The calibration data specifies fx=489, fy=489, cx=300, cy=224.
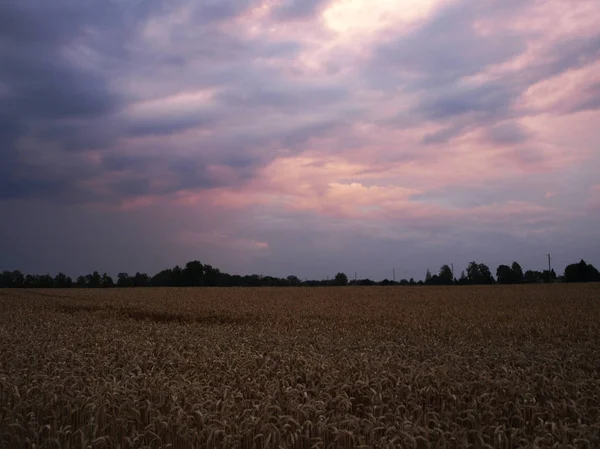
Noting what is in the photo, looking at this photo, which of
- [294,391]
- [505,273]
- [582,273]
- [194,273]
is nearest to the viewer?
[294,391]

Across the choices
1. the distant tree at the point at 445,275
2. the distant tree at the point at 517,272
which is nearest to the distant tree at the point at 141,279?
the distant tree at the point at 445,275

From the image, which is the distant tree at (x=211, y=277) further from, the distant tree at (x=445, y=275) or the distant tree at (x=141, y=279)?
the distant tree at (x=445, y=275)

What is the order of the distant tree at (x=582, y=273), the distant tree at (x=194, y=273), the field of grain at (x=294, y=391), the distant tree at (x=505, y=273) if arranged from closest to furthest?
the field of grain at (x=294, y=391)
the distant tree at (x=582, y=273)
the distant tree at (x=194, y=273)
the distant tree at (x=505, y=273)

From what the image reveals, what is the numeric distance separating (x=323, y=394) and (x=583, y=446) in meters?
3.81

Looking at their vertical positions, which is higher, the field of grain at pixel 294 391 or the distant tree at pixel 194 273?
the distant tree at pixel 194 273

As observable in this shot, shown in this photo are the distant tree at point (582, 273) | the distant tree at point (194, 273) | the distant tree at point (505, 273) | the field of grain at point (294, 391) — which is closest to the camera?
the field of grain at point (294, 391)

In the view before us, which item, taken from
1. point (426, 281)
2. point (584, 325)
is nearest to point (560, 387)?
point (584, 325)

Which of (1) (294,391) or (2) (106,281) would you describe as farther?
(2) (106,281)

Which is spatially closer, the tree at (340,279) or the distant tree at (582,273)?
the distant tree at (582,273)

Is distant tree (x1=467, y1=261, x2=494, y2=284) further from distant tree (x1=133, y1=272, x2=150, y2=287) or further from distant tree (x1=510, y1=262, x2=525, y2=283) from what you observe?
distant tree (x1=133, y1=272, x2=150, y2=287)

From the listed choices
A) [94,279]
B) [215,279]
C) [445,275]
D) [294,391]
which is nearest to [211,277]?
[215,279]

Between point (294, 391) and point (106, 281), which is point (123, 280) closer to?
point (106, 281)

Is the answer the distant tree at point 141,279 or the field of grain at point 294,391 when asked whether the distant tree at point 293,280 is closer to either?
the distant tree at point 141,279

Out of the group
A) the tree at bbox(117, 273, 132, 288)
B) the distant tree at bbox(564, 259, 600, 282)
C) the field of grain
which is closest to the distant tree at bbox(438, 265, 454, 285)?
the distant tree at bbox(564, 259, 600, 282)
